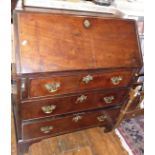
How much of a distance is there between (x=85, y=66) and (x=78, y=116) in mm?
517

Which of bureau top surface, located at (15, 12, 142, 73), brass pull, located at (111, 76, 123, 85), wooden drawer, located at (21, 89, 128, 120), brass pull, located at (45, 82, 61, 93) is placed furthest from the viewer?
brass pull, located at (111, 76, 123, 85)

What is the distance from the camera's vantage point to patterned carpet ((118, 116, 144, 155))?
1.80 meters

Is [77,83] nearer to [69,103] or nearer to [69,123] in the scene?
[69,103]

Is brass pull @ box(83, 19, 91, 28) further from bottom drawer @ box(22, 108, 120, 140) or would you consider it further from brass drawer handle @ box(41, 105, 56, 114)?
bottom drawer @ box(22, 108, 120, 140)

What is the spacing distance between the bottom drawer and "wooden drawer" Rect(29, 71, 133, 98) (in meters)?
0.30

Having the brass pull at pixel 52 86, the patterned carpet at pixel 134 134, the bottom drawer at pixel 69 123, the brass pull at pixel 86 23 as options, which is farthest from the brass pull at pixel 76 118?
the brass pull at pixel 86 23

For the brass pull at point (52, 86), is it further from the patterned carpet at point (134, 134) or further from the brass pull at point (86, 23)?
the patterned carpet at point (134, 134)

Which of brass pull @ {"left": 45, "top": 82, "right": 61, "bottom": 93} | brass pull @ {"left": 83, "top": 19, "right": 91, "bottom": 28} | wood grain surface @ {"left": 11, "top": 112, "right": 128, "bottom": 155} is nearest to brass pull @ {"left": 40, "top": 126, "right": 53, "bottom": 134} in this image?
wood grain surface @ {"left": 11, "top": 112, "right": 128, "bottom": 155}

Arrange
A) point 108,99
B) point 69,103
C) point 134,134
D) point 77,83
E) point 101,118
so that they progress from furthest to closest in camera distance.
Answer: point 134,134, point 101,118, point 108,99, point 69,103, point 77,83

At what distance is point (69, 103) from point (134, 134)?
0.95 meters

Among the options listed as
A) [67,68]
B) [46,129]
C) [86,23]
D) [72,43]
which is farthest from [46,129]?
[86,23]

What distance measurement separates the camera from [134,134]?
1931 mm
